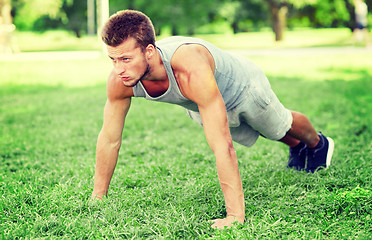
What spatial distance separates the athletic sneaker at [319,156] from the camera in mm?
3953

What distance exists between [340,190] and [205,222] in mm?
1166

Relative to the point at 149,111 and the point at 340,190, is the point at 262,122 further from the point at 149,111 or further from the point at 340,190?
the point at 149,111

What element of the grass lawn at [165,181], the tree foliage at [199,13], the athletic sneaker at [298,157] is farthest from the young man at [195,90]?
the tree foliage at [199,13]

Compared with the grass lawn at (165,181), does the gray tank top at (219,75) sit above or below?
above

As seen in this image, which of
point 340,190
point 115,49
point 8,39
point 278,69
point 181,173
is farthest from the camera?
point 8,39

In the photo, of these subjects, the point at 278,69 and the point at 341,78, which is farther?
the point at 278,69

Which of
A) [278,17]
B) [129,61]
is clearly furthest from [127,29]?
[278,17]

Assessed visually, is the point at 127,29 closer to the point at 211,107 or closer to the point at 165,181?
the point at 211,107

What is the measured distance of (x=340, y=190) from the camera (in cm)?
341

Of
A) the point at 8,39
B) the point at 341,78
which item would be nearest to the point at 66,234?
the point at 341,78

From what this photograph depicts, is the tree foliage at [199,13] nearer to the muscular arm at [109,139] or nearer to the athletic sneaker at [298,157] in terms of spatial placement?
Answer: the athletic sneaker at [298,157]

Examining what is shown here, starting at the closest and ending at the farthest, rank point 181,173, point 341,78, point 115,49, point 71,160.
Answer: point 115,49 < point 181,173 < point 71,160 < point 341,78

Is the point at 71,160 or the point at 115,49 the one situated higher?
the point at 115,49

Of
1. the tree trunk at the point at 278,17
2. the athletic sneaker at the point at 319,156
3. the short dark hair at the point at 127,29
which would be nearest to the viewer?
the short dark hair at the point at 127,29
